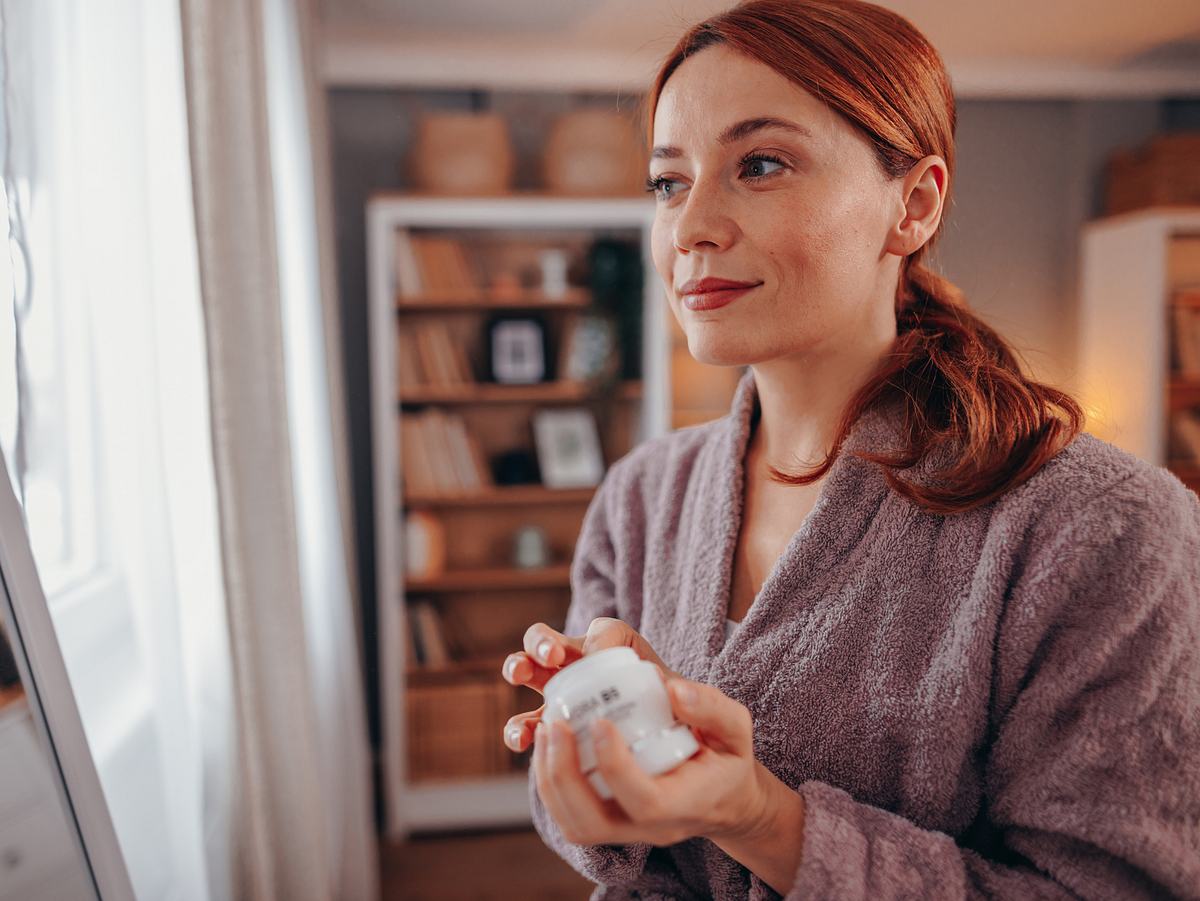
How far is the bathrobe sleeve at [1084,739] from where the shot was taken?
0.66m

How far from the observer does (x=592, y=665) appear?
0.61m

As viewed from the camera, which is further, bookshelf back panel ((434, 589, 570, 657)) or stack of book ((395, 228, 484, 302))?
bookshelf back panel ((434, 589, 570, 657))

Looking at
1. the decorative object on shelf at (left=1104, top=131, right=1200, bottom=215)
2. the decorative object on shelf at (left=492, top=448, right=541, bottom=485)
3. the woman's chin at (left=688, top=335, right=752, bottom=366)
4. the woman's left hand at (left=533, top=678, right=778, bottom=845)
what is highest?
the decorative object on shelf at (left=1104, top=131, right=1200, bottom=215)

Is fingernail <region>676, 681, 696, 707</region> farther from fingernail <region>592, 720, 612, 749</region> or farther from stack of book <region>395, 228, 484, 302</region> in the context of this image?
stack of book <region>395, 228, 484, 302</region>

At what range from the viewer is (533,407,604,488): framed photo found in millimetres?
2949

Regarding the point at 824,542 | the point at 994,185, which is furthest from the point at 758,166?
the point at 994,185

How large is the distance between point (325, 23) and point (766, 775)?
2893mm

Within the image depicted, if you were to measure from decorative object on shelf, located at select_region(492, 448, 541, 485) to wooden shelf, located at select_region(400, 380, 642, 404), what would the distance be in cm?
18

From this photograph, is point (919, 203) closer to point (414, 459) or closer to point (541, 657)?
point (541, 657)

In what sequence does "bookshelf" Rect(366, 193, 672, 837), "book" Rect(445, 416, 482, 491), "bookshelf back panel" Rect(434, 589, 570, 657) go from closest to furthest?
1. "bookshelf" Rect(366, 193, 672, 837)
2. "book" Rect(445, 416, 482, 491)
3. "bookshelf back panel" Rect(434, 589, 570, 657)

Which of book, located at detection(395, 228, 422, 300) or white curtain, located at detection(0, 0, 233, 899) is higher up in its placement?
book, located at detection(395, 228, 422, 300)

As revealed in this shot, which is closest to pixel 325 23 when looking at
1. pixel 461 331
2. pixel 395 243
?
pixel 395 243

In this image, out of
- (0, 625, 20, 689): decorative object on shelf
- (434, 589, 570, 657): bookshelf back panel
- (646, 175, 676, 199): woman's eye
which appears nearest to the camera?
(0, 625, 20, 689): decorative object on shelf

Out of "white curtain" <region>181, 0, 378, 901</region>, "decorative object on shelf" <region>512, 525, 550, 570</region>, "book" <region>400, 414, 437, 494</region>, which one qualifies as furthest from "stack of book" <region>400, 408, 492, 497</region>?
"white curtain" <region>181, 0, 378, 901</region>
